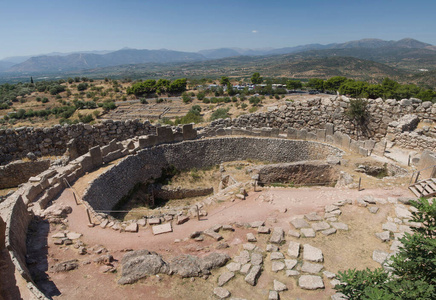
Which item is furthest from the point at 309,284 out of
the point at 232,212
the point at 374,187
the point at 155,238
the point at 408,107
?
A: the point at 408,107

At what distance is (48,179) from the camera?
11852 millimetres

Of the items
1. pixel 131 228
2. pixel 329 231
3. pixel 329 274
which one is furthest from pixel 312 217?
pixel 131 228

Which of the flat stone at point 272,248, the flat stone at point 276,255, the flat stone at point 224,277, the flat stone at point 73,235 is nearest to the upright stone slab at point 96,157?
the flat stone at point 73,235

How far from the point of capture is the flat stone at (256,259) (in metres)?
7.15

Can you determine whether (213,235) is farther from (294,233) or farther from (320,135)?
(320,135)

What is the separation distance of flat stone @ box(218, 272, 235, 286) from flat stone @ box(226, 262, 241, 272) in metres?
0.16

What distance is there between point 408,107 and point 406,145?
3.21 m

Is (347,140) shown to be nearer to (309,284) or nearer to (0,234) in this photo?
(309,284)

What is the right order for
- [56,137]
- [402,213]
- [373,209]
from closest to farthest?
1. [402,213]
2. [373,209]
3. [56,137]

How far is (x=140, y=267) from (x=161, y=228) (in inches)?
86.4

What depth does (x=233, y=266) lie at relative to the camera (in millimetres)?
7129

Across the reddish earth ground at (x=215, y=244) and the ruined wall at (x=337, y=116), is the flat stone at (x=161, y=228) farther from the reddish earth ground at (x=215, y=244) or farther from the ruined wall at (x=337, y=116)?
the ruined wall at (x=337, y=116)

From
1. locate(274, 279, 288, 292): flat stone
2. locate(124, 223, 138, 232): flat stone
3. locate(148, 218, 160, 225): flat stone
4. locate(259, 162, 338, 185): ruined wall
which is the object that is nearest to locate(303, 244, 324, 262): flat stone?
locate(274, 279, 288, 292): flat stone

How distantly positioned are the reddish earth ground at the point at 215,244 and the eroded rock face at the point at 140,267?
0.55ft
